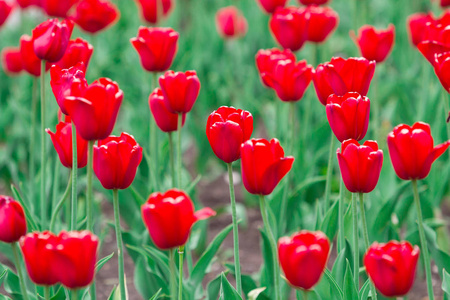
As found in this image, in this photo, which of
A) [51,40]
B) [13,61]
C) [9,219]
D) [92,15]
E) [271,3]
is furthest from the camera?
[13,61]

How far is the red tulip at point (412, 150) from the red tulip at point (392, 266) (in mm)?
232

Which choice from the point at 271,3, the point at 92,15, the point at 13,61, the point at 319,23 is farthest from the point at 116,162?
the point at 13,61

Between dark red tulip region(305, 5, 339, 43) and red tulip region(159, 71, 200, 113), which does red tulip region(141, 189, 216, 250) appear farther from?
dark red tulip region(305, 5, 339, 43)

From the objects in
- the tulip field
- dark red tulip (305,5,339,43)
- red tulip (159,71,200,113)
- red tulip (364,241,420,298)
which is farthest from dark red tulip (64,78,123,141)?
dark red tulip (305,5,339,43)

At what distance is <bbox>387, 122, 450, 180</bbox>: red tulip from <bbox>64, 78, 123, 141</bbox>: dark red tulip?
1.93 feet

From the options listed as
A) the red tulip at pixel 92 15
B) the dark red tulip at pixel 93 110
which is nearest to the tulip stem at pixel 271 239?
the dark red tulip at pixel 93 110

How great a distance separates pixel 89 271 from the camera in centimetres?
121

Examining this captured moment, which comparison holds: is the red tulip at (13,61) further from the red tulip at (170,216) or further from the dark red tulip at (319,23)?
the red tulip at (170,216)

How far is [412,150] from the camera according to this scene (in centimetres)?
143

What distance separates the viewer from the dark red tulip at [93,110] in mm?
1378

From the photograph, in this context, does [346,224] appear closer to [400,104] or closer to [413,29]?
[413,29]

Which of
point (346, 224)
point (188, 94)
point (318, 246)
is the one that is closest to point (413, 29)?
point (346, 224)

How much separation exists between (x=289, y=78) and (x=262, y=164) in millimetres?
638

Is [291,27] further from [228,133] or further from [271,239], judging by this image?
[271,239]
